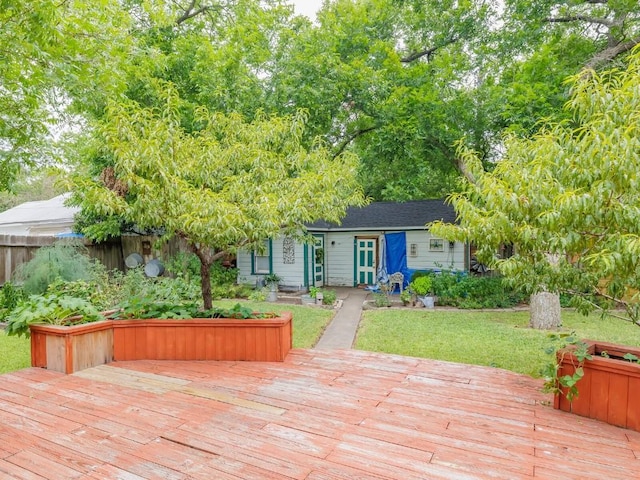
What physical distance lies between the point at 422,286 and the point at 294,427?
806 cm

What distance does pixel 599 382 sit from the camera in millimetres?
3492

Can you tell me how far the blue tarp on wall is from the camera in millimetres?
13188

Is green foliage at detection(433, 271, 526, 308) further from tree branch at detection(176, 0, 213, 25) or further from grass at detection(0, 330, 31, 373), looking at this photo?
tree branch at detection(176, 0, 213, 25)

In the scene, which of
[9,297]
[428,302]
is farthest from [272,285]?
[9,297]

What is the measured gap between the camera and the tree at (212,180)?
15.4ft

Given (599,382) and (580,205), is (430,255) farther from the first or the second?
(580,205)

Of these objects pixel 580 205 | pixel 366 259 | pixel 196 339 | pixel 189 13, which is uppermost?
pixel 189 13

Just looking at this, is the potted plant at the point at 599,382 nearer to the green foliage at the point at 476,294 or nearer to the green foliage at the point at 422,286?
the green foliage at the point at 476,294

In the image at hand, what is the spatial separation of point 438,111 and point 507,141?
6267 mm

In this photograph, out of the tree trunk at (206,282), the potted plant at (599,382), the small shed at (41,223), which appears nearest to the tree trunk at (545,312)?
the potted plant at (599,382)

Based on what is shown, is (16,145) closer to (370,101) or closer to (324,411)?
(324,411)

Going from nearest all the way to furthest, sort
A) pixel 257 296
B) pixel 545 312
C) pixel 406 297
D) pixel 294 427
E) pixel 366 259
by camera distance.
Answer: pixel 294 427 → pixel 545 312 → pixel 406 297 → pixel 257 296 → pixel 366 259

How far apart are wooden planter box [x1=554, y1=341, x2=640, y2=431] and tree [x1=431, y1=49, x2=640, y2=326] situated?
46cm

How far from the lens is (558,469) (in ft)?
8.75
